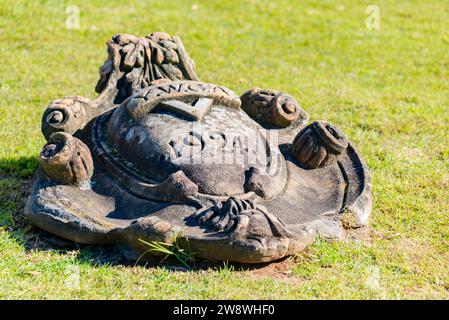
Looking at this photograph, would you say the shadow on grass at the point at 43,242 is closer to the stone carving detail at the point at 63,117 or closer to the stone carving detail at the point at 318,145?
the stone carving detail at the point at 63,117

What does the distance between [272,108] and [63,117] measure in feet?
5.95

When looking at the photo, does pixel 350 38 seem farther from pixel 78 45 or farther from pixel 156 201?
pixel 156 201

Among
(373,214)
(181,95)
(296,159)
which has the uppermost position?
(181,95)

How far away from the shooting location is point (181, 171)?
489 centimetres

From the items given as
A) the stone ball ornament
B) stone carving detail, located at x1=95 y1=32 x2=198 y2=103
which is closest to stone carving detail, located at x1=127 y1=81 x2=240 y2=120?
the stone ball ornament

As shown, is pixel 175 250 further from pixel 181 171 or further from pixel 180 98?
pixel 180 98

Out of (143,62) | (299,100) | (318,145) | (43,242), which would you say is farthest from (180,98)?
(299,100)

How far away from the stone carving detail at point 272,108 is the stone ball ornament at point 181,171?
0.06 ft

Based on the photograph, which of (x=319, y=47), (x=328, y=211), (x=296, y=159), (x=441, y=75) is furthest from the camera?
(x=319, y=47)

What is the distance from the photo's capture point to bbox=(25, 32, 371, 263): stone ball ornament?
4594mm

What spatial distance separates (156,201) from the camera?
16.0ft

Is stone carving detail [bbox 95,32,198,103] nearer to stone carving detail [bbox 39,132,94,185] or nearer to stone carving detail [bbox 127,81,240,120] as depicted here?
stone carving detail [bbox 127,81,240,120]

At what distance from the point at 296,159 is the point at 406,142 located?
2.51 metres

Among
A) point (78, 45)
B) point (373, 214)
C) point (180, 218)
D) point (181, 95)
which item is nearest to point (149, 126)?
point (181, 95)
